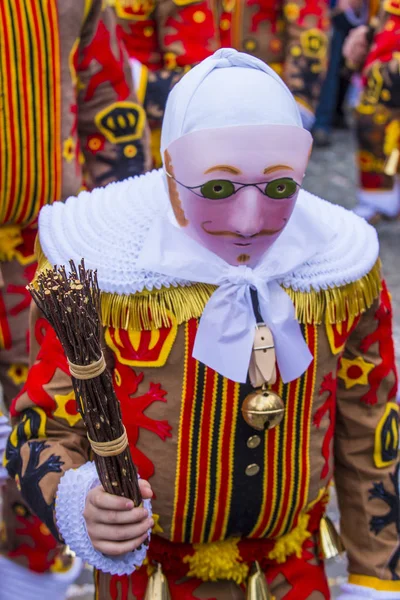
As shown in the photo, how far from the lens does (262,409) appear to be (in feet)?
5.27

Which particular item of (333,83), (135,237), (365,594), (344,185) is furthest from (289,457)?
(333,83)

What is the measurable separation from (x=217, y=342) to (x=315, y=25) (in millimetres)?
3588

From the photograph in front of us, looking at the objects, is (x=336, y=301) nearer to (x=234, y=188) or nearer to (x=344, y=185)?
(x=234, y=188)

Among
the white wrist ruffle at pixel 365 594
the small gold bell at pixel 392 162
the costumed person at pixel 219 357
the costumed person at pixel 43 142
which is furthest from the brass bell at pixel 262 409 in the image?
the small gold bell at pixel 392 162

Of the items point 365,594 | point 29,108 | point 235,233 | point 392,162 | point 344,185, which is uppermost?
point 235,233

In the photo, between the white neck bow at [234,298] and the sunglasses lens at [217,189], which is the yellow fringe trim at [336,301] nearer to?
the white neck bow at [234,298]

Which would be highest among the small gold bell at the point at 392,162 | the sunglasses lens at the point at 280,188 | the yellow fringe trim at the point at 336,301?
the sunglasses lens at the point at 280,188

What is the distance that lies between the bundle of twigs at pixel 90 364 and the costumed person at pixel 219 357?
5 cm

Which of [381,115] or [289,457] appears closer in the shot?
[289,457]

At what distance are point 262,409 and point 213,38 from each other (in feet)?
7.82

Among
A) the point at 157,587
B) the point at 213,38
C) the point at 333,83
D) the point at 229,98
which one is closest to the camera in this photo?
the point at 229,98

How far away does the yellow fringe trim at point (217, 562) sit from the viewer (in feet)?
5.66

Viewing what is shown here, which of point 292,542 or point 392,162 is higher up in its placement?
point 292,542

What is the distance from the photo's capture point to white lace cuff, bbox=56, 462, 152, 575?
1.49 metres
